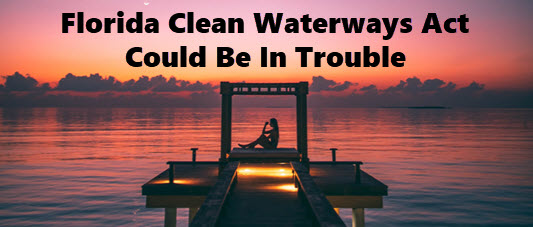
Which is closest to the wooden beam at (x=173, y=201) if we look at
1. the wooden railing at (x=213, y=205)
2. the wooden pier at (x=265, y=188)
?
the wooden pier at (x=265, y=188)

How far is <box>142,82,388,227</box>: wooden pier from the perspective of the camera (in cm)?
865

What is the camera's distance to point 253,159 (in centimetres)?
1627

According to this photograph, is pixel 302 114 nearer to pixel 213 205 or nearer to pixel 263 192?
pixel 263 192

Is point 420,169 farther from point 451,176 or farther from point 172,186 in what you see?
point 172,186

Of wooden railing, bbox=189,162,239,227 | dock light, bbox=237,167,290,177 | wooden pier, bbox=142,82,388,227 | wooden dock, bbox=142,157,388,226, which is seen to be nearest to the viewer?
wooden railing, bbox=189,162,239,227

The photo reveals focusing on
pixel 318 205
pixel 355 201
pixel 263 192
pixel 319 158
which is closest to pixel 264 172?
pixel 355 201

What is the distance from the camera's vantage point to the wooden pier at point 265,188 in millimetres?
8648

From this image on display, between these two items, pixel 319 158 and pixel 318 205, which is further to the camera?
pixel 319 158

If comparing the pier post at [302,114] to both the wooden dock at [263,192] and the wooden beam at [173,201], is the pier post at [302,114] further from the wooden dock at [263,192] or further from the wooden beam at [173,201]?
the wooden beam at [173,201]

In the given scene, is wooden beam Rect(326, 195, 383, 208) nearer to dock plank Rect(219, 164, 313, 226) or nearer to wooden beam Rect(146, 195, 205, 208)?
dock plank Rect(219, 164, 313, 226)

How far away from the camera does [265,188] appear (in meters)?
12.1


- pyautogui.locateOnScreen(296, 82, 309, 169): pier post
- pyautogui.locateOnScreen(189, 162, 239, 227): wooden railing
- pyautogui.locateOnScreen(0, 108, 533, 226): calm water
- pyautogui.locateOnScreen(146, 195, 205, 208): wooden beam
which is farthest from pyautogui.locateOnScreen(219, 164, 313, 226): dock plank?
pyautogui.locateOnScreen(0, 108, 533, 226): calm water

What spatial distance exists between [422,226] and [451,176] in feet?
42.6

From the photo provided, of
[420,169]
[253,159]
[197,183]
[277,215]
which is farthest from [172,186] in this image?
[420,169]
